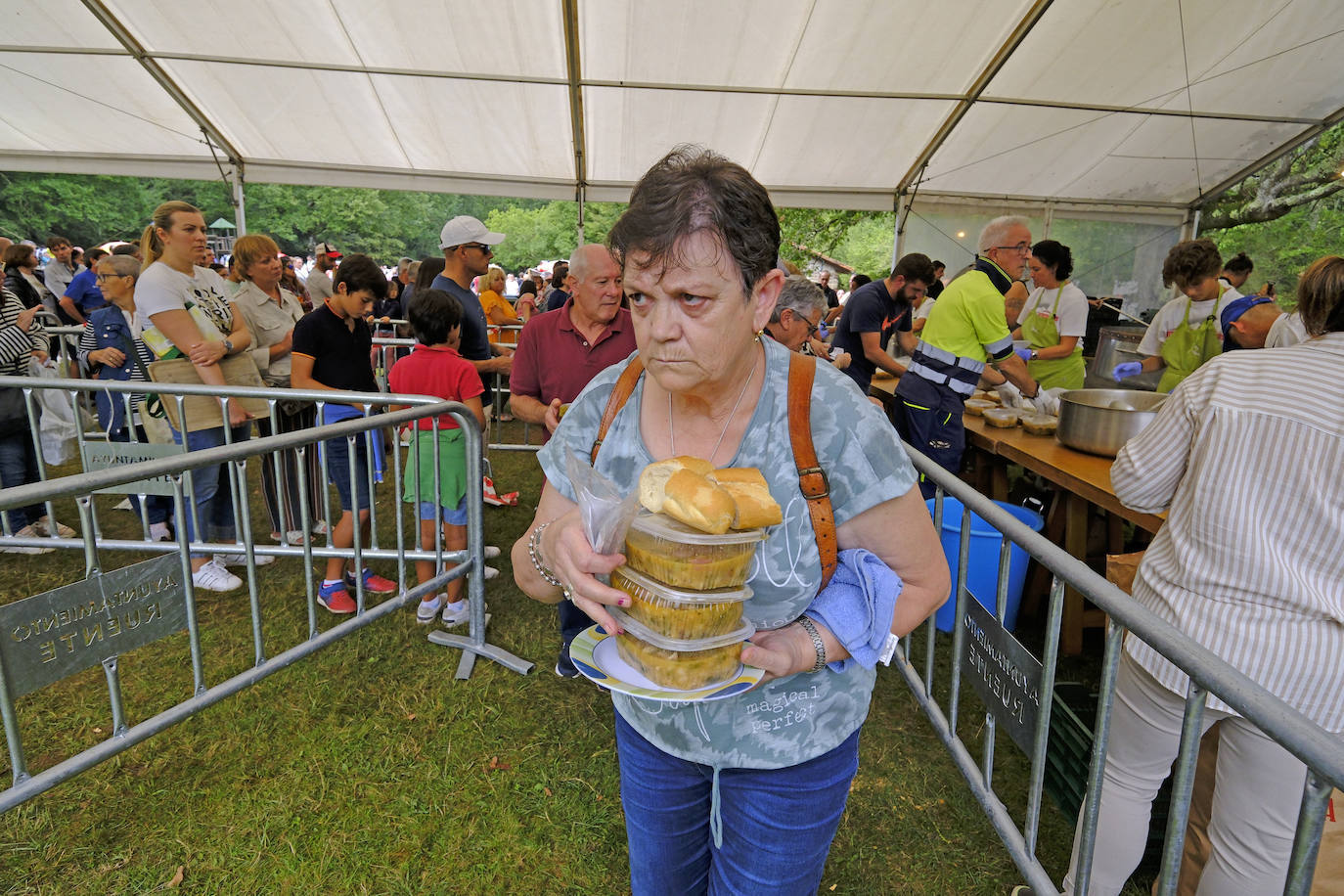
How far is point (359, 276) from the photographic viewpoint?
4270 mm

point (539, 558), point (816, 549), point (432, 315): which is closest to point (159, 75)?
point (432, 315)

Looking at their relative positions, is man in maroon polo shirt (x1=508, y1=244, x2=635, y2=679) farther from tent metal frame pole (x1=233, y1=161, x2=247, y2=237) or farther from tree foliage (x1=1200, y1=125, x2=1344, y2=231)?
tree foliage (x1=1200, y1=125, x2=1344, y2=231)

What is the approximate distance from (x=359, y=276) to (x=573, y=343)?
1.52 metres

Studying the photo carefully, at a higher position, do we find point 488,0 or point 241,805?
point 488,0

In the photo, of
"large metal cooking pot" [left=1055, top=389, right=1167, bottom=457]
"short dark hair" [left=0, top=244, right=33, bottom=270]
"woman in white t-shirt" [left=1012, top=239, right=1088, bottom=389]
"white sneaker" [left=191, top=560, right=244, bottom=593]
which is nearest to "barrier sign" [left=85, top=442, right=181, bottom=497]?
"white sneaker" [left=191, top=560, right=244, bottom=593]

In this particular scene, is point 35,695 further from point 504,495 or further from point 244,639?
point 504,495

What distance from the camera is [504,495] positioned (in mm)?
6691

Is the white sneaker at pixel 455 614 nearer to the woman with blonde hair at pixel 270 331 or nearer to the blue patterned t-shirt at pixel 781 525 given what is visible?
the woman with blonde hair at pixel 270 331

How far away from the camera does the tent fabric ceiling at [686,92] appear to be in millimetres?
8297

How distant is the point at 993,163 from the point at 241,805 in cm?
1205

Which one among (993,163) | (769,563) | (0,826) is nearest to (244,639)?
(0,826)

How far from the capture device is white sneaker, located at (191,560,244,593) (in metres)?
4.61

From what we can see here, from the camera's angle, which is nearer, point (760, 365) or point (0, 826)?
point (760, 365)

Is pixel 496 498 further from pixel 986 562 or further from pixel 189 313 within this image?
pixel 986 562
